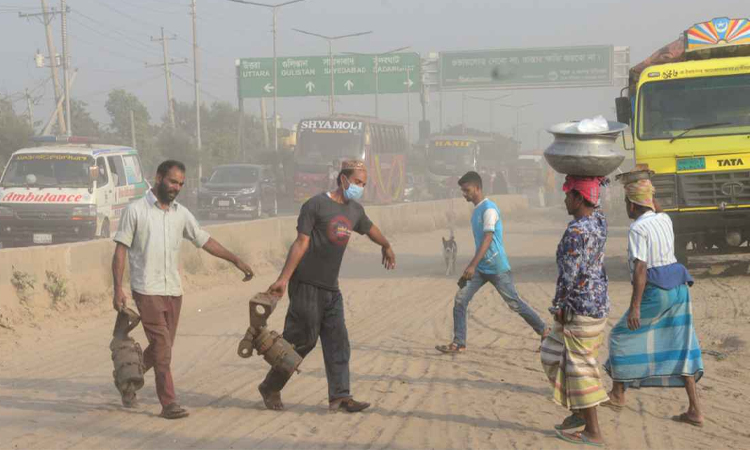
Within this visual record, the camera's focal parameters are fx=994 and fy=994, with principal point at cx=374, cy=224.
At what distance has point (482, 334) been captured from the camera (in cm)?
1109

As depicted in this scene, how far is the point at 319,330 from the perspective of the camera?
23.8ft

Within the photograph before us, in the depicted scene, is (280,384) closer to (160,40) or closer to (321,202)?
(321,202)

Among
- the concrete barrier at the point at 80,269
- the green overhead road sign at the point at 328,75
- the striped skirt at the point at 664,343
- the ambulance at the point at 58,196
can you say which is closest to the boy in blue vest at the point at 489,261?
the striped skirt at the point at 664,343

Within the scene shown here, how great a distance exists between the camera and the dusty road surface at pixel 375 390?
6.51 m

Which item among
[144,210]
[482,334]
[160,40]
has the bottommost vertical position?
[482,334]

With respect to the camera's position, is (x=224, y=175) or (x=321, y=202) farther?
(x=224, y=175)

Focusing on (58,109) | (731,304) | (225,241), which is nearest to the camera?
(731,304)

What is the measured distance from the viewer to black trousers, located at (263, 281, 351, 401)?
7.11 meters

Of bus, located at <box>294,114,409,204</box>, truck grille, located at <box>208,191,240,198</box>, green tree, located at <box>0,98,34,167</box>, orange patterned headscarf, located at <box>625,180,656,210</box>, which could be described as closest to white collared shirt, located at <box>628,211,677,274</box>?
orange patterned headscarf, located at <box>625,180,656,210</box>

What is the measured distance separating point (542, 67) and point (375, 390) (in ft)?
155

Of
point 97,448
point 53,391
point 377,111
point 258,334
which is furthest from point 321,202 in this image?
point 377,111

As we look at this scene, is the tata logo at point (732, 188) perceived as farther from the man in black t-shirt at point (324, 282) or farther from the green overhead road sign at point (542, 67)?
the green overhead road sign at point (542, 67)

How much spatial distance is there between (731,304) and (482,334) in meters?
3.64

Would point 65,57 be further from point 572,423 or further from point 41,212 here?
point 572,423
